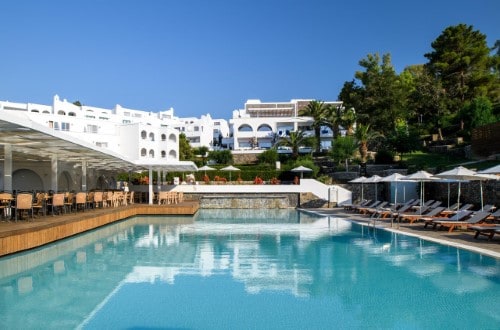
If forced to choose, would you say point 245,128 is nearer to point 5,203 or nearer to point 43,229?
point 5,203

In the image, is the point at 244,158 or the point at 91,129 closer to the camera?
Answer: the point at 91,129

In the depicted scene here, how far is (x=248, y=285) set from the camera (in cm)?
749

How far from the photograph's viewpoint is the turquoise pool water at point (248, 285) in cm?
572

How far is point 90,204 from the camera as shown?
1792cm

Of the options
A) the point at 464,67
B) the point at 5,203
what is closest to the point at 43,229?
the point at 5,203

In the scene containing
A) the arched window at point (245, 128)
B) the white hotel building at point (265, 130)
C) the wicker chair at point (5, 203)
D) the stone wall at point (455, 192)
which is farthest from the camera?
the arched window at point (245, 128)

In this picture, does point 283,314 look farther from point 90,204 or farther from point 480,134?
point 480,134

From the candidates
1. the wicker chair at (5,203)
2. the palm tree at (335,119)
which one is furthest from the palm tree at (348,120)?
the wicker chair at (5,203)

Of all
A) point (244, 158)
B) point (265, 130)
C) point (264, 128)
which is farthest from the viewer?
point (264, 128)

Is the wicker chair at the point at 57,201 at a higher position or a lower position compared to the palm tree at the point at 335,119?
lower

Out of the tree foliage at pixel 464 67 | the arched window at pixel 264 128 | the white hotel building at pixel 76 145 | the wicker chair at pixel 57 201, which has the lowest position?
the wicker chair at pixel 57 201

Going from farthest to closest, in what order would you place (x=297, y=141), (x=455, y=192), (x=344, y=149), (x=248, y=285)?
(x=297, y=141), (x=344, y=149), (x=455, y=192), (x=248, y=285)

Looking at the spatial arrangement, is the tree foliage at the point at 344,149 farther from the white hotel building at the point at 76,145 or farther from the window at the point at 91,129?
the window at the point at 91,129

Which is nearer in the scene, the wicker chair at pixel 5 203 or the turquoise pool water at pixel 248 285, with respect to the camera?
the turquoise pool water at pixel 248 285
